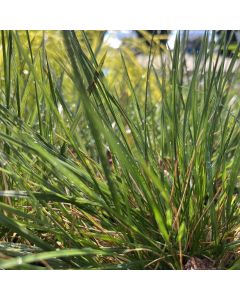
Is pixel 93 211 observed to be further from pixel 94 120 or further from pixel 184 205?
pixel 94 120
